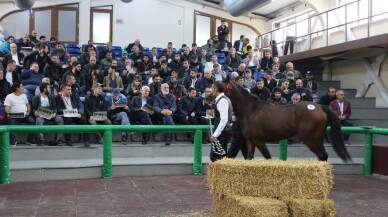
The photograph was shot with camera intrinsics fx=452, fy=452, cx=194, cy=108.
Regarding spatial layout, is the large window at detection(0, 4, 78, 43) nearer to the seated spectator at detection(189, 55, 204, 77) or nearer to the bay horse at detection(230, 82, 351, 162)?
the seated spectator at detection(189, 55, 204, 77)

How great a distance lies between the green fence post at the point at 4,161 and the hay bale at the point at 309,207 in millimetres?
5242

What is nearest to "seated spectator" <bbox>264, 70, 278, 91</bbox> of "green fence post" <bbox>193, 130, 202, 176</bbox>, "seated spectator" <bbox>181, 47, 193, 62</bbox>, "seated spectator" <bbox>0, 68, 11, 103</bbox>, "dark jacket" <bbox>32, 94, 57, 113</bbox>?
Result: "seated spectator" <bbox>181, 47, 193, 62</bbox>

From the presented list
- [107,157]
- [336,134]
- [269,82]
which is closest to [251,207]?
[336,134]

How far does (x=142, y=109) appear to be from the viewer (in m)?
10.7

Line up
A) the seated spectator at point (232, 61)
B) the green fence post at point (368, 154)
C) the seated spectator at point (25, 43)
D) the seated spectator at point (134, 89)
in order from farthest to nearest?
the seated spectator at point (232, 61) < the seated spectator at point (25, 43) < the seated spectator at point (134, 89) < the green fence post at point (368, 154)

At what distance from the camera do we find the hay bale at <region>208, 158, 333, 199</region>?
532cm

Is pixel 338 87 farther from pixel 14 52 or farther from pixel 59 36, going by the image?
pixel 59 36

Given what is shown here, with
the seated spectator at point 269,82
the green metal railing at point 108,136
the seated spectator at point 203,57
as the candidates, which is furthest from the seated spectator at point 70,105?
the seated spectator at point 203,57

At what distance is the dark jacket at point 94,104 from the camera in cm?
1042

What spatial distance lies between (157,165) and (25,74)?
14.4ft

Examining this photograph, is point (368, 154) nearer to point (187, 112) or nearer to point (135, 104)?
point (187, 112)

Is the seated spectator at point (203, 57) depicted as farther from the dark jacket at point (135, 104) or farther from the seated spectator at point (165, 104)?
the dark jacket at point (135, 104)

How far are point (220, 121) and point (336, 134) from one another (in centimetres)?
225

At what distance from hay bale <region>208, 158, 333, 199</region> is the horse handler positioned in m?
1.83
